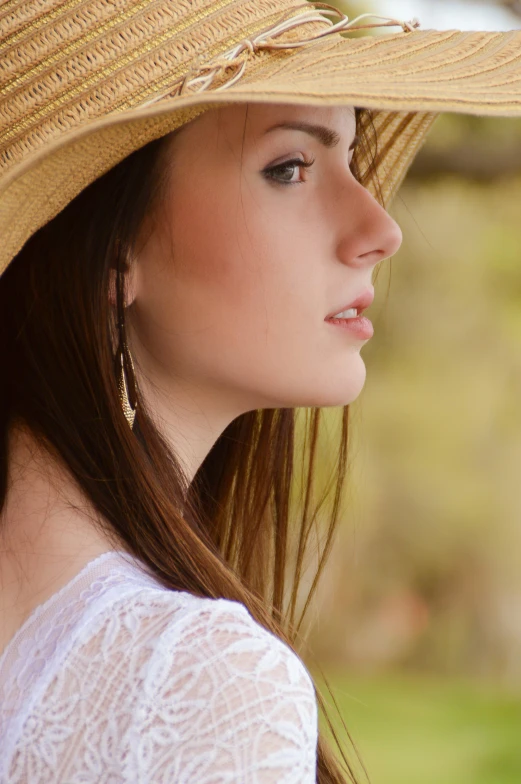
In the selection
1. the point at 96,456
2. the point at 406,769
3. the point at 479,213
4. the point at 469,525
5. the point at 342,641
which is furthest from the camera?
the point at 406,769

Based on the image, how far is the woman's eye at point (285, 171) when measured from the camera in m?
1.20

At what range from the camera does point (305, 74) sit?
1016mm

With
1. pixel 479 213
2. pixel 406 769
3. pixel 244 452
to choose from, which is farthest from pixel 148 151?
pixel 406 769

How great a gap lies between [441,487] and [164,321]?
3789 mm

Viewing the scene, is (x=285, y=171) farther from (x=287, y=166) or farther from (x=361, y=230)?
(x=361, y=230)

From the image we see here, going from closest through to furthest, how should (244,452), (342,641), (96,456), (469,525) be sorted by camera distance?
(96,456) < (244,452) < (469,525) < (342,641)

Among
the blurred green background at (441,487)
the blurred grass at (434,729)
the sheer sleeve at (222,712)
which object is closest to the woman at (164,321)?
the sheer sleeve at (222,712)

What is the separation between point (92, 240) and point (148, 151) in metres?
0.11

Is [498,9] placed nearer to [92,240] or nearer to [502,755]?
[92,240]

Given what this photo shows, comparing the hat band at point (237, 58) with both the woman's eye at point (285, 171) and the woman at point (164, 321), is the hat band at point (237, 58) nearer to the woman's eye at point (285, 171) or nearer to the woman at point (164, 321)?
the woman at point (164, 321)

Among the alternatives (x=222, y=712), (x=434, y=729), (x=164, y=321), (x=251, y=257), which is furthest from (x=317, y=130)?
(x=434, y=729)

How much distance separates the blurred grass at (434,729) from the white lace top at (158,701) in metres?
4.73

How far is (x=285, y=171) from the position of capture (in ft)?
3.97

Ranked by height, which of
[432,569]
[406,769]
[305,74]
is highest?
[305,74]
